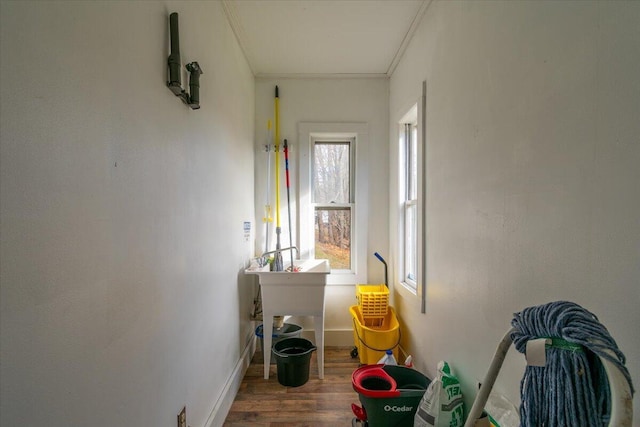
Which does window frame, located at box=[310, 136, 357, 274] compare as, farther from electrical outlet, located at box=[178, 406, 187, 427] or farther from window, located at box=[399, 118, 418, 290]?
electrical outlet, located at box=[178, 406, 187, 427]

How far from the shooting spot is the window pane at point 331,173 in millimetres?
3086

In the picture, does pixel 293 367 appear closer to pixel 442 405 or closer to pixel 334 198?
pixel 442 405

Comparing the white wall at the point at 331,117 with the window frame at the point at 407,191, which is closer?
the window frame at the point at 407,191

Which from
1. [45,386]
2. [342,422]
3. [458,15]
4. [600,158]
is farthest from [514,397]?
[458,15]

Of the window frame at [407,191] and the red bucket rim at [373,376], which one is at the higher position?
the window frame at [407,191]

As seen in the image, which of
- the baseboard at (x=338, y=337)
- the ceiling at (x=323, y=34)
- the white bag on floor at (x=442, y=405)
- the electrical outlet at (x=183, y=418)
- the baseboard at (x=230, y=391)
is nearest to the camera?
the electrical outlet at (x=183, y=418)

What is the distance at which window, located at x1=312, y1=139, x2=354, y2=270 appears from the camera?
10.1 ft

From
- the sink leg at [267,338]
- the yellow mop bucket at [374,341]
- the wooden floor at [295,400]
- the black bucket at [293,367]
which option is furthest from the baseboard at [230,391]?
the yellow mop bucket at [374,341]

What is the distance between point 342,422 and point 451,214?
1.37 metres

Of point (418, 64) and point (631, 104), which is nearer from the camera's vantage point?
point (631, 104)

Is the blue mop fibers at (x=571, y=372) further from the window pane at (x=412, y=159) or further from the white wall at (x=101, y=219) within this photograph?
the window pane at (x=412, y=159)

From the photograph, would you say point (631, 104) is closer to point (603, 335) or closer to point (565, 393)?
point (603, 335)

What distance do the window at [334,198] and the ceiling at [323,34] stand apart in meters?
0.52

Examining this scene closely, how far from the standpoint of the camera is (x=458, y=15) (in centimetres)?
152
